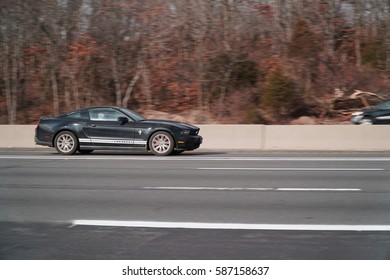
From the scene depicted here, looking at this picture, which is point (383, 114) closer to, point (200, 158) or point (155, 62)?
point (200, 158)

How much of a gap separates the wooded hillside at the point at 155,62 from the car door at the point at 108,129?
37.2 ft

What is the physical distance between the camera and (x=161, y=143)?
53.6 ft

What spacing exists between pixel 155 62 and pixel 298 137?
13.7 meters

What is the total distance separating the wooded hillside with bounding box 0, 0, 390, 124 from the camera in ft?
94.1

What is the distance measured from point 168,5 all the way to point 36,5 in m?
7.50

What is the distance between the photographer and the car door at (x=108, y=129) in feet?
53.6

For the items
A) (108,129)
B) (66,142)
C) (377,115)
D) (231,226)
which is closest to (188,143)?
(108,129)

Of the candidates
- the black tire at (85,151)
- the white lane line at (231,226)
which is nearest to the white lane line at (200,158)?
the black tire at (85,151)

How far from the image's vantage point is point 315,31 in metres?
32.4

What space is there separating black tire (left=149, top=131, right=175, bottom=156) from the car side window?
128 cm

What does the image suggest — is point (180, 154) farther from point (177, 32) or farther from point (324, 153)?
point (177, 32)

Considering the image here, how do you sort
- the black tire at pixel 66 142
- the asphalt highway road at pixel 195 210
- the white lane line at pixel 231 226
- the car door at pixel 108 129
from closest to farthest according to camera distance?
the asphalt highway road at pixel 195 210
the white lane line at pixel 231 226
the car door at pixel 108 129
the black tire at pixel 66 142

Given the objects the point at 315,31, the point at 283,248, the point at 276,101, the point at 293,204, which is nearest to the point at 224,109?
the point at 276,101

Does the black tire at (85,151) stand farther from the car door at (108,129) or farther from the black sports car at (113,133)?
the car door at (108,129)
